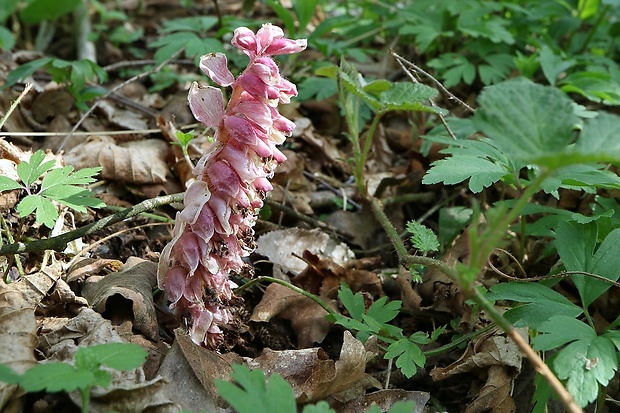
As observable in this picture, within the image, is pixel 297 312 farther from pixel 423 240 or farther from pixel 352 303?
pixel 423 240

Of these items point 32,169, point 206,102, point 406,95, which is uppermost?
point 206,102

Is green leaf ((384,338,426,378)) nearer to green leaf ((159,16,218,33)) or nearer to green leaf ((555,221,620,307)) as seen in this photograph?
green leaf ((555,221,620,307))

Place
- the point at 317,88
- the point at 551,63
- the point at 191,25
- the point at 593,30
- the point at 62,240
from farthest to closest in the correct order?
1. the point at 593,30
2. the point at 191,25
3. the point at 317,88
4. the point at 551,63
5. the point at 62,240

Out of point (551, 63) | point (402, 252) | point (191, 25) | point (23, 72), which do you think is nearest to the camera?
point (402, 252)

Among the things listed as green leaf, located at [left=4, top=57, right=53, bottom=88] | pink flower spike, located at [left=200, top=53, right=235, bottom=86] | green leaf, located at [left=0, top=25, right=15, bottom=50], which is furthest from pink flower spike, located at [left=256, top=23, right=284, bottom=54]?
green leaf, located at [left=0, top=25, right=15, bottom=50]

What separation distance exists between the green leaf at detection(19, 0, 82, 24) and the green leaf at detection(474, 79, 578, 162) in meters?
4.50

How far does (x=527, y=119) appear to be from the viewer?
1481mm

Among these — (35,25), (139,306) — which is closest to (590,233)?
(139,306)

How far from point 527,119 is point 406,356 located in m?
1.03

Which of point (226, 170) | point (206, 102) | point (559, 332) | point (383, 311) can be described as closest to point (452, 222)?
point (383, 311)

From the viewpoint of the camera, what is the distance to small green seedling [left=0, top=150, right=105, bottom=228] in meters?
2.12

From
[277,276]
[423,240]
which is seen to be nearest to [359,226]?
[277,276]

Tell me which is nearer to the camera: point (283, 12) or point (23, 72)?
point (23, 72)

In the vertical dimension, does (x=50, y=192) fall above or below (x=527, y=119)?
below
